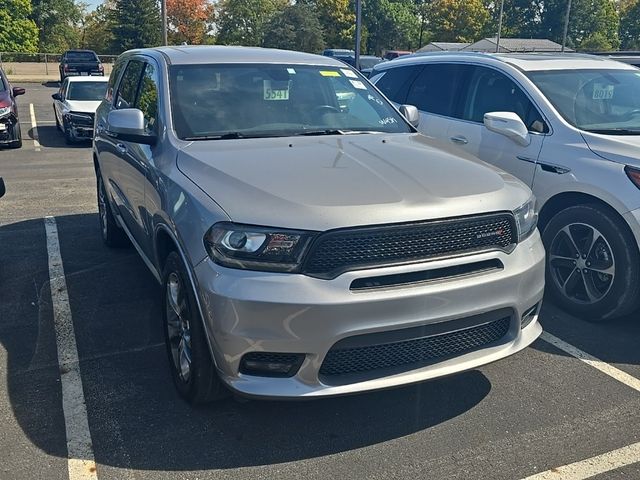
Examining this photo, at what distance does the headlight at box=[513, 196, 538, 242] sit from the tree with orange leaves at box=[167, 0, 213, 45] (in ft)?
201

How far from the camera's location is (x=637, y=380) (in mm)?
3744

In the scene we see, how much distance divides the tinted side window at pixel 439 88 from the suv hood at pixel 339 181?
2.46 metres

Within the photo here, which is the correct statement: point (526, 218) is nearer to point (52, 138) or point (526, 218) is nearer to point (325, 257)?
point (325, 257)

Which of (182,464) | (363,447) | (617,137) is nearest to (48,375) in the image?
(182,464)

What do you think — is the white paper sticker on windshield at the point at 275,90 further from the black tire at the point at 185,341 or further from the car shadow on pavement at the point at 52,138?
the car shadow on pavement at the point at 52,138

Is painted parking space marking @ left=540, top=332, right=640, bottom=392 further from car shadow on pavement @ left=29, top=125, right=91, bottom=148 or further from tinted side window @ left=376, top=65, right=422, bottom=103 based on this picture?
car shadow on pavement @ left=29, top=125, right=91, bottom=148

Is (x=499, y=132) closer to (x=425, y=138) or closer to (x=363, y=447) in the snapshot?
(x=425, y=138)

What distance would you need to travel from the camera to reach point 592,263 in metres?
4.57

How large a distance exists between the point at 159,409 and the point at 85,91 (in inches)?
512

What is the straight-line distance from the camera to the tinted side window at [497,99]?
5195 mm

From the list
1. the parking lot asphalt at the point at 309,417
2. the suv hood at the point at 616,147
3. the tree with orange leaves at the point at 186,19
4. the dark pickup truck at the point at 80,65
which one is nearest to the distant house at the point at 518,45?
the tree with orange leaves at the point at 186,19

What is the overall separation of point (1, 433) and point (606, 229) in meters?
3.94

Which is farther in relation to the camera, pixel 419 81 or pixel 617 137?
pixel 419 81

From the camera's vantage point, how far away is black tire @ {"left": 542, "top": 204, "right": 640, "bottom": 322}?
4309 millimetres
